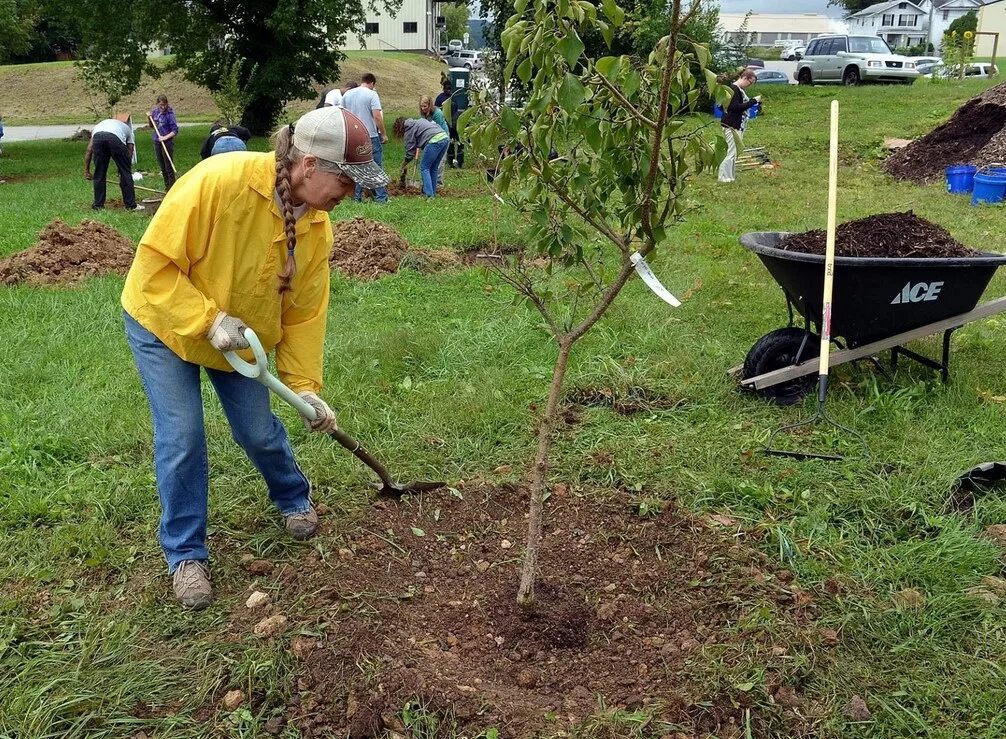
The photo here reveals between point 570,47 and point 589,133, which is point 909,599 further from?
point 570,47

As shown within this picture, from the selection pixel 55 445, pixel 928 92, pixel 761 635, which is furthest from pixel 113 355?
pixel 928 92

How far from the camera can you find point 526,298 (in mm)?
3078

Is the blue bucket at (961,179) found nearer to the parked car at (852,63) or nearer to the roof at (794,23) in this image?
the parked car at (852,63)

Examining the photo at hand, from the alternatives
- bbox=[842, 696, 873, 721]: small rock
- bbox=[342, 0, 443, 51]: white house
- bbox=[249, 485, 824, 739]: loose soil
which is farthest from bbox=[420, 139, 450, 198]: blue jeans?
bbox=[342, 0, 443, 51]: white house

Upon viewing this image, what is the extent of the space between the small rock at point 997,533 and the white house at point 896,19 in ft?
236

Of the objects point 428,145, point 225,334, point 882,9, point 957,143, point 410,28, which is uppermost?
point 882,9

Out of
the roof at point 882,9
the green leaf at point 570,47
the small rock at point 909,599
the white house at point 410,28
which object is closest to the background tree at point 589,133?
the green leaf at point 570,47

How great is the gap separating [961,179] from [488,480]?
916 centimetres

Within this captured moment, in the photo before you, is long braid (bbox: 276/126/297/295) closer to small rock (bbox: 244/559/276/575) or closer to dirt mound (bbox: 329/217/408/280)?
small rock (bbox: 244/559/276/575)

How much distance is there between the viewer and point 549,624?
295 centimetres

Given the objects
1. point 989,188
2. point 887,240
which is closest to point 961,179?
point 989,188

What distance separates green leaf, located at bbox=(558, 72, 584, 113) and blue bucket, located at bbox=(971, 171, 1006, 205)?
928cm

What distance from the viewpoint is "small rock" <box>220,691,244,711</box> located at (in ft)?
8.45

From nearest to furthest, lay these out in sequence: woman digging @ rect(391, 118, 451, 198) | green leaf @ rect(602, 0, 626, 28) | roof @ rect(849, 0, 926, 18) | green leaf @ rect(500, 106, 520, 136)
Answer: green leaf @ rect(602, 0, 626, 28)
green leaf @ rect(500, 106, 520, 136)
woman digging @ rect(391, 118, 451, 198)
roof @ rect(849, 0, 926, 18)
